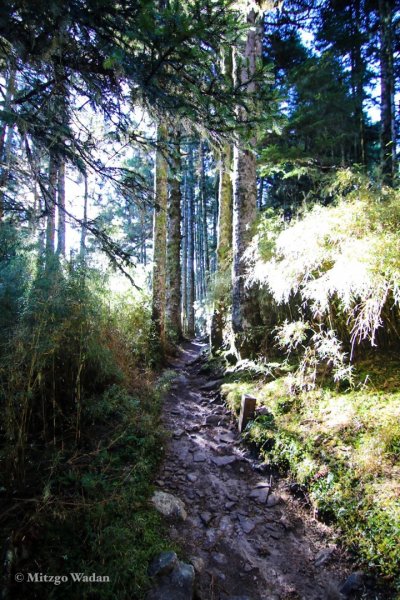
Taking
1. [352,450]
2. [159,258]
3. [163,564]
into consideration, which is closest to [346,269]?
[352,450]

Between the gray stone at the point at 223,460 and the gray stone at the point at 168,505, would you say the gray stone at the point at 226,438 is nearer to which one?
the gray stone at the point at 223,460

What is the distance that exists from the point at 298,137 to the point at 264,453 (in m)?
10.5

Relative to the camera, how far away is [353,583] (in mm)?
2141

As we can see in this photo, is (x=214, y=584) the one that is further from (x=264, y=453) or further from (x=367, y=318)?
(x=367, y=318)

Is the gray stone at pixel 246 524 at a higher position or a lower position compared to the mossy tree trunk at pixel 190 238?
lower

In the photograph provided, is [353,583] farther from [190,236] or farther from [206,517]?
[190,236]

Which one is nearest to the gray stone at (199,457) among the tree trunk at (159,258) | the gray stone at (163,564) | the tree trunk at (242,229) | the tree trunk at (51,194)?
the gray stone at (163,564)

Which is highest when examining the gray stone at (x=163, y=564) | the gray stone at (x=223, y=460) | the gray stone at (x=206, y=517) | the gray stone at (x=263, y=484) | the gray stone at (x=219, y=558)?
the gray stone at (x=163, y=564)

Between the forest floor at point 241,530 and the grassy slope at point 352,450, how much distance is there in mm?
231

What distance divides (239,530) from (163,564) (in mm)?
951

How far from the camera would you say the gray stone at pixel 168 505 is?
111 inches

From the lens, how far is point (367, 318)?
337 centimetres

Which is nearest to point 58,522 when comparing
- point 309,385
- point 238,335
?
Answer: point 309,385

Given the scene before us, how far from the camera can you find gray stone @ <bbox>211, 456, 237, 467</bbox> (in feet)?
12.3
